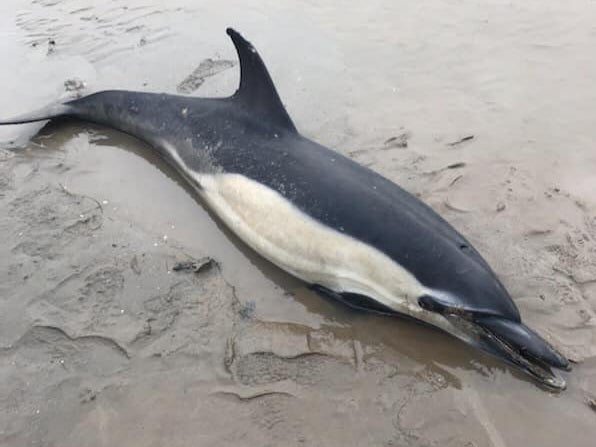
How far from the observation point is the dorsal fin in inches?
185

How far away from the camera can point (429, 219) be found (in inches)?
152

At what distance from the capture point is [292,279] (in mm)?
4266

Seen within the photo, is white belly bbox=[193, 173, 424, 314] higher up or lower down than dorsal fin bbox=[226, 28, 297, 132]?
lower down

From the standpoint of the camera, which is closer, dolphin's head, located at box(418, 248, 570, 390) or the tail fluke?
dolphin's head, located at box(418, 248, 570, 390)

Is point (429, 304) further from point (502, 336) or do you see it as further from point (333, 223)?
point (333, 223)

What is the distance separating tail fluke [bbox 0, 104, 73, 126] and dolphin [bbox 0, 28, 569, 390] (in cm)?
155

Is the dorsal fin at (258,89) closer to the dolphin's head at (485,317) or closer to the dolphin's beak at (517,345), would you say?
the dolphin's head at (485,317)

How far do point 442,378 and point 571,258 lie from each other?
1.53m

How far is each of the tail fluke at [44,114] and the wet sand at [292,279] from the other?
16cm

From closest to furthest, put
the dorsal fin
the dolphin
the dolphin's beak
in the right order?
the dolphin's beak < the dolphin < the dorsal fin

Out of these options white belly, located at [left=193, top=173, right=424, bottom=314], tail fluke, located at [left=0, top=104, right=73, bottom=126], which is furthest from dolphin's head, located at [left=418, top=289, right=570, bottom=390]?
tail fluke, located at [left=0, top=104, right=73, bottom=126]

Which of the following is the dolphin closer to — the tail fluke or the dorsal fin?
the dorsal fin

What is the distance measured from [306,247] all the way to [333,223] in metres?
0.29

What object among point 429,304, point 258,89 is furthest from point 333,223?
point 258,89
